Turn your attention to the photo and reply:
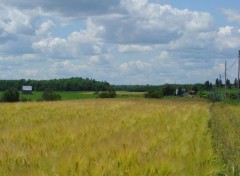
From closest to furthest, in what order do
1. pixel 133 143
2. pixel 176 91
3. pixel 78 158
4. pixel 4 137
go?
pixel 78 158 < pixel 133 143 < pixel 4 137 < pixel 176 91

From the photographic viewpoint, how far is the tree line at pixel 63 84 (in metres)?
146

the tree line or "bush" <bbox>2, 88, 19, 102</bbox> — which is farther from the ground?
the tree line

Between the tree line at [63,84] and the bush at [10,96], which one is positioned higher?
the tree line at [63,84]

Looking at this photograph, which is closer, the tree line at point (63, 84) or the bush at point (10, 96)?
the bush at point (10, 96)

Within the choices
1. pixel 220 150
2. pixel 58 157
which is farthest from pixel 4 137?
pixel 220 150

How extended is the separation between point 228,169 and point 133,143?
1.74m

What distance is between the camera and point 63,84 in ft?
481

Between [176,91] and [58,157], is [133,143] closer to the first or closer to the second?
[58,157]

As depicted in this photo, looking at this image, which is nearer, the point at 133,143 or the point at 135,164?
the point at 135,164

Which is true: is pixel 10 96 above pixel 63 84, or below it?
below

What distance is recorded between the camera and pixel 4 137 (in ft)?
28.8

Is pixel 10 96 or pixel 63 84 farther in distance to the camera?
pixel 63 84

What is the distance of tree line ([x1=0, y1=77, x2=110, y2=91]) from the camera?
146125mm

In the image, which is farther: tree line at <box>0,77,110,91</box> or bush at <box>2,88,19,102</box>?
tree line at <box>0,77,110,91</box>
